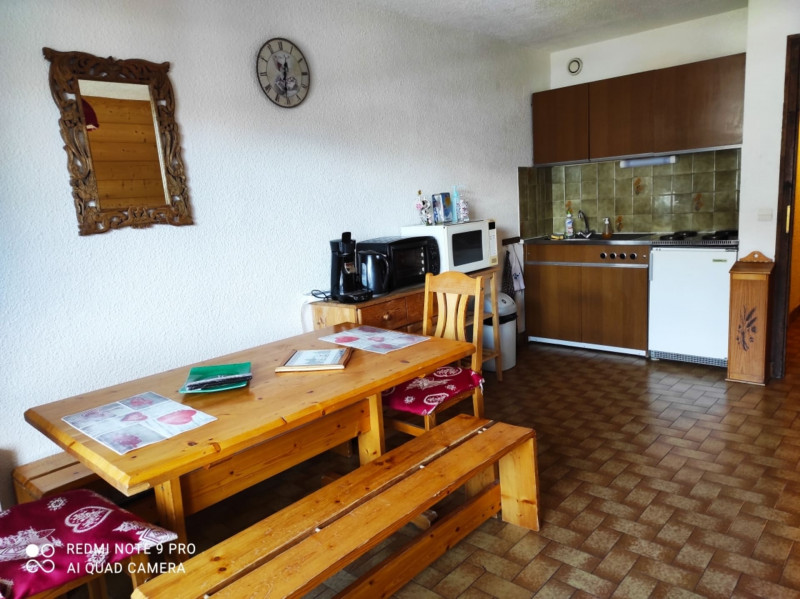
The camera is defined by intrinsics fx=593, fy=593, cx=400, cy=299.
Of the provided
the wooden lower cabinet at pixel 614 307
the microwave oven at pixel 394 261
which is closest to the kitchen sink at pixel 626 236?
the wooden lower cabinet at pixel 614 307

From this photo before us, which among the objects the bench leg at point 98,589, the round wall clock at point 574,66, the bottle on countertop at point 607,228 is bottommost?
the bench leg at point 98,589

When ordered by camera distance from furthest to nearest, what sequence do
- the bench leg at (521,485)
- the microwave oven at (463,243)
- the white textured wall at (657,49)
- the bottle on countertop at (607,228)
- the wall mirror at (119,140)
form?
the bottle on countertop at (607,228)
the white textured wall at (657,49)
the microwave oven at (463,243)
the wall mirror at (119,140)
the bench leg at (521,485)

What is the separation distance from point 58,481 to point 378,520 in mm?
1251

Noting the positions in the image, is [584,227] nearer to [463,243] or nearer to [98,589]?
[463,243]

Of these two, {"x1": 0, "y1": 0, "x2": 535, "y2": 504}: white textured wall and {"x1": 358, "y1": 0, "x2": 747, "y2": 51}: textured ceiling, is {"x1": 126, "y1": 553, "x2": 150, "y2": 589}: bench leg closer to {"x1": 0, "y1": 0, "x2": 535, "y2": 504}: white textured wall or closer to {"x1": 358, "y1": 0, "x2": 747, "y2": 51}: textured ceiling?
{"x1": 0, "y1": 0, "x2": 535, "y2": 504}: white textured wall

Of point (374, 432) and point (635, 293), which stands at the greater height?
point (635, 293)

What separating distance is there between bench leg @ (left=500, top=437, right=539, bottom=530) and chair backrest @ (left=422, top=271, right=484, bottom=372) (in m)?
0.58

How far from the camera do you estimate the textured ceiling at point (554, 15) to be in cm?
363

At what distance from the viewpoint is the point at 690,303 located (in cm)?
400

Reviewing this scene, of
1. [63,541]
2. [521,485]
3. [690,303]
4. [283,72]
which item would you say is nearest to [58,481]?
[63,541]

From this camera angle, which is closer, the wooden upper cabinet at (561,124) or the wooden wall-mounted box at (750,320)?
the wooden wall-mounted box at (750,320)

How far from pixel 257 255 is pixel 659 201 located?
3179 mm

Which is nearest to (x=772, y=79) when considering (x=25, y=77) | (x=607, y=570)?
(x=607, y=570)

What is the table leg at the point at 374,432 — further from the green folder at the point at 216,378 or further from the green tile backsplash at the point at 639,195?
the green tile backsplash at the point at 639,195
